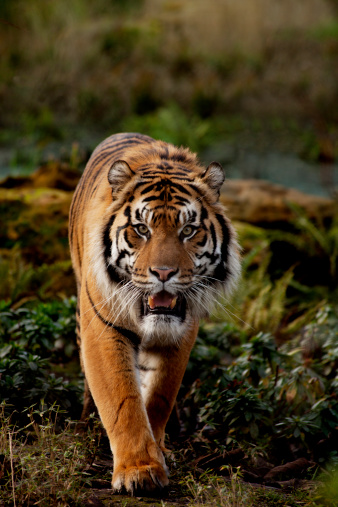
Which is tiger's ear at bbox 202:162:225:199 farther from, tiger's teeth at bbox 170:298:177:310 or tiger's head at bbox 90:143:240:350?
tiger's teeth at bbox 170:298:177:310

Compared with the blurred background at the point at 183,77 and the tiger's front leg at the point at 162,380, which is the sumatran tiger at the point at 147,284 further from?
the blurred background at the point at 183,77

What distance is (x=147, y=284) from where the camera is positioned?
3092 mm

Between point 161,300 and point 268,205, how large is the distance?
482 centimetres

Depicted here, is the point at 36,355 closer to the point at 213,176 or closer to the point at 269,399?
the point at 269,399

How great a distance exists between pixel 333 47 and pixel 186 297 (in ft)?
52.2

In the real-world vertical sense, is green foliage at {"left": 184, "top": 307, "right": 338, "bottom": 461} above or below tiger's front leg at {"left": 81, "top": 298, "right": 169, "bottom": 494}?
below

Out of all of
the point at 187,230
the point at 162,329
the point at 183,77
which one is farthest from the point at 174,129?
the point at 162,329

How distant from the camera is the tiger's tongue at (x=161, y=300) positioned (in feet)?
10.2

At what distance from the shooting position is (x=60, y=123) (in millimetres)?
14211

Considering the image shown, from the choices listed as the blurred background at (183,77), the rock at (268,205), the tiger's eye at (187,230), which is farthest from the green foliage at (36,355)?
the blurred background at (183,77)

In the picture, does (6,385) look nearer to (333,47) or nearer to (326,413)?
(326,413)

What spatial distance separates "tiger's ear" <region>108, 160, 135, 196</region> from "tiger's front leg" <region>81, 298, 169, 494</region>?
0.70 meters

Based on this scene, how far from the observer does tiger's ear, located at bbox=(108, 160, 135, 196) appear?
3.38m

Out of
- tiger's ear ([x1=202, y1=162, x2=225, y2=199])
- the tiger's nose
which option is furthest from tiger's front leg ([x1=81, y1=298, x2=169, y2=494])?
tiger's ear ([x1=202, y1=162, x2=225, y2=199])
